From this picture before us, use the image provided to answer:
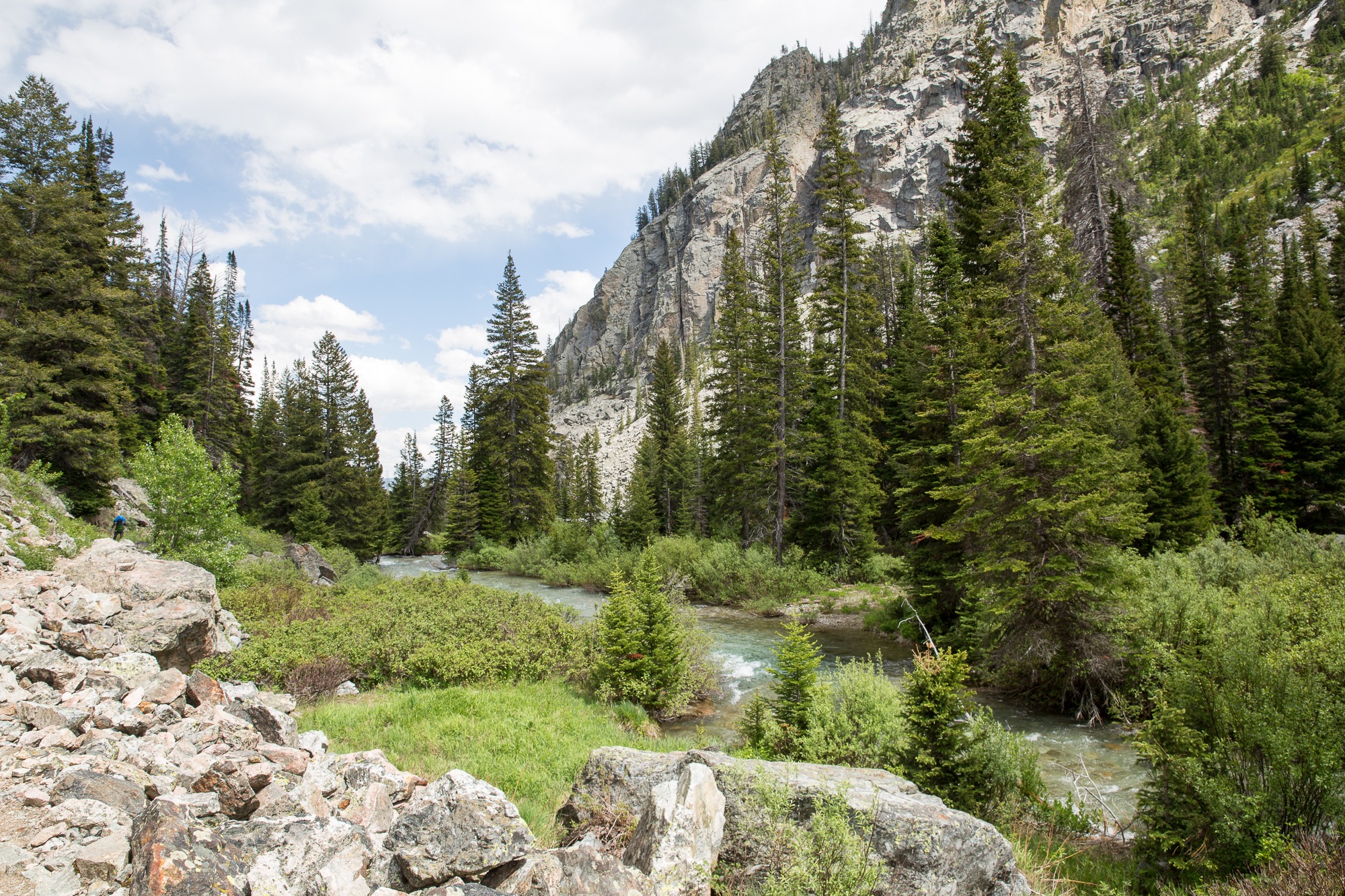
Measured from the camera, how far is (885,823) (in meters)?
4.10

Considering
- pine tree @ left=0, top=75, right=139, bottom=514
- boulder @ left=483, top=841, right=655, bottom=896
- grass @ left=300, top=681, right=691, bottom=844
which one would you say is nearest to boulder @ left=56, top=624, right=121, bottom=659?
grass @ left=300, top=681, right=691, bottom=844

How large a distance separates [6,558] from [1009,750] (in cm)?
1569

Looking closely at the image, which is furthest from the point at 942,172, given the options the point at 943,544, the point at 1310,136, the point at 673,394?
the point at 943,544

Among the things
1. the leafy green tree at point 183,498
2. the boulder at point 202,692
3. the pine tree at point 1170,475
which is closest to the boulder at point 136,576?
the boulder at point 202,692

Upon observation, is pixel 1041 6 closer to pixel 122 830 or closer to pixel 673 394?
pixel 673 394

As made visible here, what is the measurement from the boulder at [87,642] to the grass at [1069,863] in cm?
1048

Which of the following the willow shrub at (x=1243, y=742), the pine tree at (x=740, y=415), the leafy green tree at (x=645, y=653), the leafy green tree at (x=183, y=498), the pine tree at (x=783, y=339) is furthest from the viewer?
the pine tree at (x=740, y=415)

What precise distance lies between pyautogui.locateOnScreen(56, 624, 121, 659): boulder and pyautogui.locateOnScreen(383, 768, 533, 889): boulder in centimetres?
624

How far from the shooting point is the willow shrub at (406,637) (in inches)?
429

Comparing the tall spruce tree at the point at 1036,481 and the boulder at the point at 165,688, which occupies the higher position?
the tall spruce tree at the point at 1036,481

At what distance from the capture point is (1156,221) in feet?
253

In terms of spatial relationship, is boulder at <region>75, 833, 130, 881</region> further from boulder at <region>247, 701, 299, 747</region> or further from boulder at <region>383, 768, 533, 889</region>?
boulder at <region>247, 701, 299, 747</region>

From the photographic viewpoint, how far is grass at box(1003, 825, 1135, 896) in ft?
16.1

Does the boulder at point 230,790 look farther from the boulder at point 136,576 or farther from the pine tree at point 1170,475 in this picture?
the pine tree at point 1170,475
